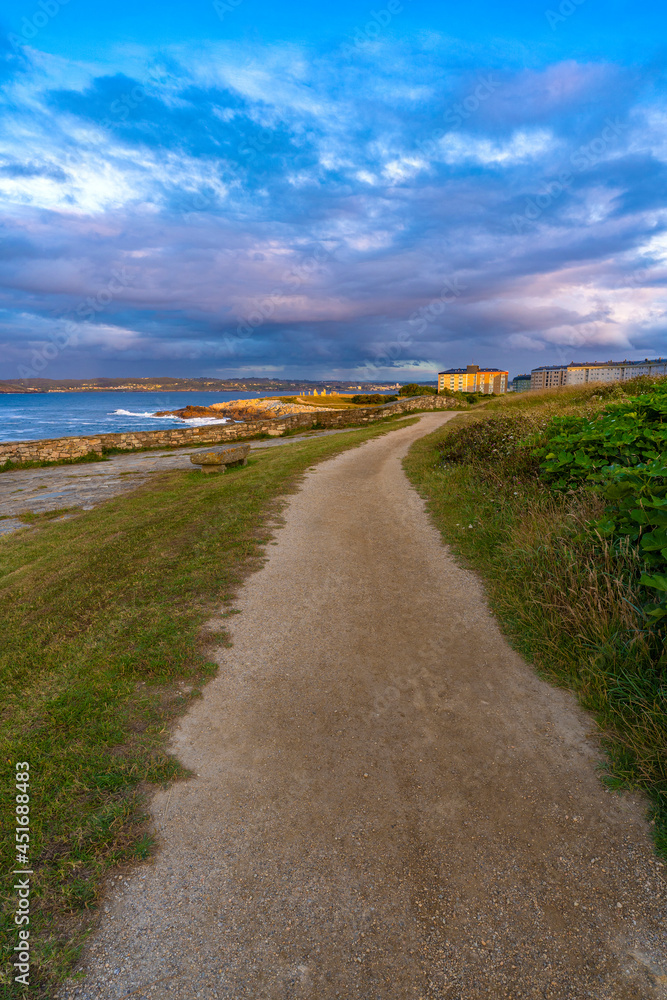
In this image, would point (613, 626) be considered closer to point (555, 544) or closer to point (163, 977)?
point (555, 544)

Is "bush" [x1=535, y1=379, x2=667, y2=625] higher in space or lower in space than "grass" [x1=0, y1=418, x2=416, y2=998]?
higher

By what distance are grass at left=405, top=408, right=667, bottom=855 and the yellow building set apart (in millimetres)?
110972

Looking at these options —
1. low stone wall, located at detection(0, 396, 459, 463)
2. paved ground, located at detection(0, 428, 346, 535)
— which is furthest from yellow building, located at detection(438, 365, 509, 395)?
paved ground, located at detection(0, 428, 346, 535)

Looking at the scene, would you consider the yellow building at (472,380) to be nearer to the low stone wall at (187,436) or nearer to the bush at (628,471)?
the low stone wall at (187,436)

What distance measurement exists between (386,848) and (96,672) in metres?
3.06

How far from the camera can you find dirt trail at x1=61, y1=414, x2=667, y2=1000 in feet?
6.75

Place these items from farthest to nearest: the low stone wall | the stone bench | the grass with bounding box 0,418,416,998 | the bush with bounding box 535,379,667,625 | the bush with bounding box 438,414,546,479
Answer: the low stone wall < the stone bench < the bush with bounding box 438,414,546,479 < the bush with bounding box 535,379,667,625 < the grass with bounding box 0,418,416,998

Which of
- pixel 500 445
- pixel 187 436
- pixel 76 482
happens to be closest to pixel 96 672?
pixel 500 445

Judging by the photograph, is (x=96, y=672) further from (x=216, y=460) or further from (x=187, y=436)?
(x=187, y=436)

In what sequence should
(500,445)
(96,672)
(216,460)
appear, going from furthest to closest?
(216,460) → (500,445) → (96,672)

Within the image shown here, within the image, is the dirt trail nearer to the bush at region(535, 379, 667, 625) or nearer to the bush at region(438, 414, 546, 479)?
the bush at region(535, 379, 667, 625)

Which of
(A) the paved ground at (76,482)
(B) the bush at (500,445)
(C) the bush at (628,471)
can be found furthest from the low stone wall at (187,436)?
(C) the bush at (628,471)

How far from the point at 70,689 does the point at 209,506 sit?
5.87 meters

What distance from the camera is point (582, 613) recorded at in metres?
4.26
